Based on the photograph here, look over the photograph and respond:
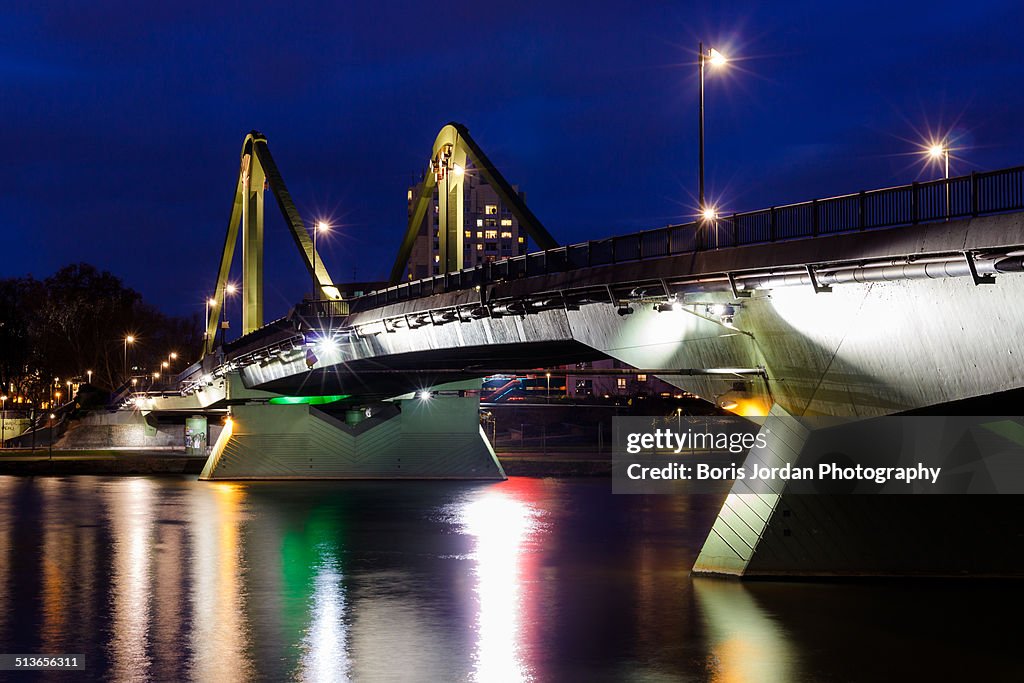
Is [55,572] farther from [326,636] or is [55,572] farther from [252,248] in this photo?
[252,248]

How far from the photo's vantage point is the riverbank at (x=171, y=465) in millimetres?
82562

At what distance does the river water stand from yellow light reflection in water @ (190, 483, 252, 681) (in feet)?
0.25

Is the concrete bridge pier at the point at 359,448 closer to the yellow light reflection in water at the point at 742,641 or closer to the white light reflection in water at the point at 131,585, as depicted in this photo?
the white light reflection in water at the point at 131,585

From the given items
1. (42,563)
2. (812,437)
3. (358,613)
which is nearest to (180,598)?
(358,613)

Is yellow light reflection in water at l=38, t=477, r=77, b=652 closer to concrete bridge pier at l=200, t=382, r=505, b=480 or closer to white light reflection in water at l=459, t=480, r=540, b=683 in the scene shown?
white light reflection in water at l=459, t=480, r=540, b=683

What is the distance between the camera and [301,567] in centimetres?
3666

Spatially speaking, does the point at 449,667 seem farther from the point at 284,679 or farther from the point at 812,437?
the point at 812,437

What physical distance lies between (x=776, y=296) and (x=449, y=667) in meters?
12.5

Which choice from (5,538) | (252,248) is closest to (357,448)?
(252,248)

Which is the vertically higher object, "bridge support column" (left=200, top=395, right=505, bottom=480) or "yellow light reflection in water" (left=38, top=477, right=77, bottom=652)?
"bridge support column" (left=200, top=395, right=505, bottom=480)

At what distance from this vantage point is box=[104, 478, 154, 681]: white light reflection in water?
74.5ft

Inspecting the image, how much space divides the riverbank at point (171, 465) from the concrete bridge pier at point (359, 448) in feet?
21.1

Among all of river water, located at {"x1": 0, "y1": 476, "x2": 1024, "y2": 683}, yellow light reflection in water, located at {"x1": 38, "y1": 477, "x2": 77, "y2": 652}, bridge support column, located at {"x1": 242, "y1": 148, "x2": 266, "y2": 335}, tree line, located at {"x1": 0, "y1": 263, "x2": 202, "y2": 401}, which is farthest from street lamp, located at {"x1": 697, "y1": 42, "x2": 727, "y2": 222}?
tree line, located at {"x1": 0, "y1": 263, "x2": 202, "y2": 401}

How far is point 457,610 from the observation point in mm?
28297
